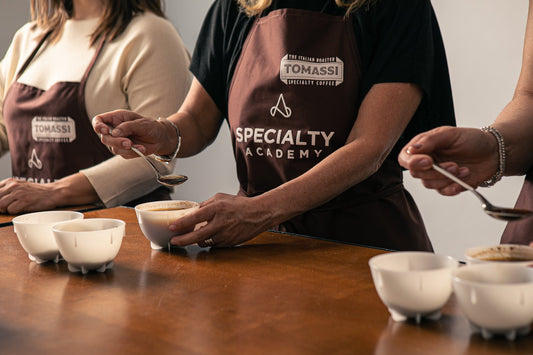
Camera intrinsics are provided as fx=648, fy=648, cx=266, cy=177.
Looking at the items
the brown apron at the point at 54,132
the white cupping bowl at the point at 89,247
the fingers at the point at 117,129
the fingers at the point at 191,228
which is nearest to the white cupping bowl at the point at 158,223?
the fingers at the point at 191,228

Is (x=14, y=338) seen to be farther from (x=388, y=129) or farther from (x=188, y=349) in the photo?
(x=388, y=129)

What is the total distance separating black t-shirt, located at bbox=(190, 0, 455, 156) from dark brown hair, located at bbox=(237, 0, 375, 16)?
0.02m

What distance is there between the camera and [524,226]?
4.44 feet

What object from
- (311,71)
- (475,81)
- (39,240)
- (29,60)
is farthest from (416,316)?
(475,81)

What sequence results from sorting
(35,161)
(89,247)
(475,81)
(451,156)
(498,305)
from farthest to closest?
(475,81)
(35,161)
(451,156)
(89,247)
(498,305)

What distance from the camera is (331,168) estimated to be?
1.50 m

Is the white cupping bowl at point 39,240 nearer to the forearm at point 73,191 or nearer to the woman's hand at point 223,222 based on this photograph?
the woman's hand at point 223,222

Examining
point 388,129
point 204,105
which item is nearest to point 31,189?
point 204,105

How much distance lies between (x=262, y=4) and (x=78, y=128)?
850mm

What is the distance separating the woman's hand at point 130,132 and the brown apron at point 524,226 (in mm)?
883

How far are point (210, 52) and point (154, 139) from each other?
1.15 ft

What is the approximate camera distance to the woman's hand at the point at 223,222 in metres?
1.37

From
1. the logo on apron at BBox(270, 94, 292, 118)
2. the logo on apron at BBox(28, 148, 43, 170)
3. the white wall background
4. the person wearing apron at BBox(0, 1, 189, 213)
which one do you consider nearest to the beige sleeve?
the person wearing apron at BBox(0, 1, 189, 213)

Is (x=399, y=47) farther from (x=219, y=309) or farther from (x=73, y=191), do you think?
(x=73, y=191)
